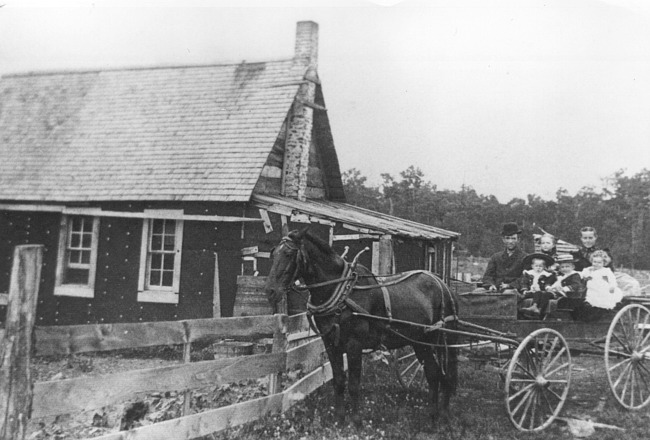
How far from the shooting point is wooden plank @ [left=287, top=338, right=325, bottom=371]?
20.9 ft

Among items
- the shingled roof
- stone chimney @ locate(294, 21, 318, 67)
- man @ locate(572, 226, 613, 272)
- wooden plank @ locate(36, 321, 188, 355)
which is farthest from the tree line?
wooden plank @ locate(36, 321, 188, 355)

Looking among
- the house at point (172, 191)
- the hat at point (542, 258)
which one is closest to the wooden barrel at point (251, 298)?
the house at point (172, 191)

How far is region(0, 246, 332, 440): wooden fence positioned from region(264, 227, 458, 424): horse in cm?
62

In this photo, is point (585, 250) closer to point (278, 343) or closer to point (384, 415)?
point (384, 415)

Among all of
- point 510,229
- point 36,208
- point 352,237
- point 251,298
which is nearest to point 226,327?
point 510,229

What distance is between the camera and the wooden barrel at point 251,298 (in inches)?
430

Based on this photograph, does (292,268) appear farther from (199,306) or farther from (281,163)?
(281,163)

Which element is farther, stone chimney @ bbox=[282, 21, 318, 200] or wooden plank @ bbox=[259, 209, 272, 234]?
stone chimney @ bbox=[282, 21, 318, 200]

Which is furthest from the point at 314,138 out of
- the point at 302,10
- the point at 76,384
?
the point at 76,384

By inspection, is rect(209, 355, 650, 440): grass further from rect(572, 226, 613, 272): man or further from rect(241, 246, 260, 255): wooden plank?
rect(241, 246, 260, 255): wooden plank

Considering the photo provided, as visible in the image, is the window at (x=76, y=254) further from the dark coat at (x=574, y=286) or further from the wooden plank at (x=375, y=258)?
the dark coat at (x=574, y=286)

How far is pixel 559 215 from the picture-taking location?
2845 centimetres

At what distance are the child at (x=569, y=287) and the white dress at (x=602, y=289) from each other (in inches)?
4.1

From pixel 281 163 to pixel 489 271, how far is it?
6647 mm
